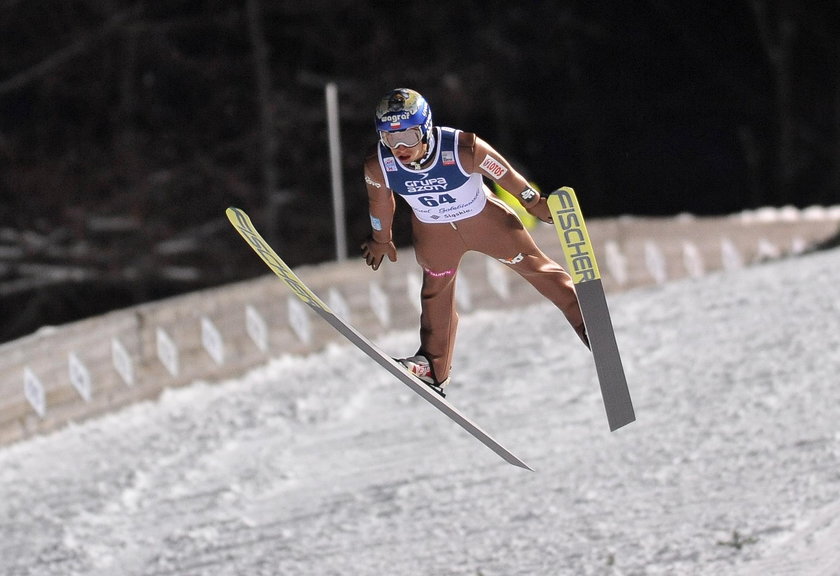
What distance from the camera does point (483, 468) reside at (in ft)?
34.7

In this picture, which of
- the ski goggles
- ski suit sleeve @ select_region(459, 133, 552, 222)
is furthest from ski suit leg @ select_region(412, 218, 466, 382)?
the ski goggles

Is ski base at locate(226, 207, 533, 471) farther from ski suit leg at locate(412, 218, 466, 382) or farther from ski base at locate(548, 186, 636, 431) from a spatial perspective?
ski base at locate(548, 186, 636, 431)

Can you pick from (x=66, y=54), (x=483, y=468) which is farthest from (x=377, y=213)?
(x=66, y=54)

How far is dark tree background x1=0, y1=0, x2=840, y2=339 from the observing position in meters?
20.4

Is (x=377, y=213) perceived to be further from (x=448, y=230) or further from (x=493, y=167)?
(x=493, y=167)

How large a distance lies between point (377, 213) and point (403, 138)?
0.35m

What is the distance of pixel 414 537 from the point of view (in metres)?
9.42

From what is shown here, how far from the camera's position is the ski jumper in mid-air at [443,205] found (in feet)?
14.1

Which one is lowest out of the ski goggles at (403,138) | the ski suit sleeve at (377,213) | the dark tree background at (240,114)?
the ski suit sleeve at (377,213)

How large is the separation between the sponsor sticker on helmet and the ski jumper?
0.07m

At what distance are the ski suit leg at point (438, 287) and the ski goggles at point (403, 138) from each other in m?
0.35

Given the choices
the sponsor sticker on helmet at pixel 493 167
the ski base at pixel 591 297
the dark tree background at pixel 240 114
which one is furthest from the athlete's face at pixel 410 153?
the dark tree background at pixel 240 114

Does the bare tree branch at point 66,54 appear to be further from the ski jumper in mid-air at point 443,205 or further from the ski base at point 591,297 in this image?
the ski base at point 591,297

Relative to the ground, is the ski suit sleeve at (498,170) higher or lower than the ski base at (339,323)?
higher
